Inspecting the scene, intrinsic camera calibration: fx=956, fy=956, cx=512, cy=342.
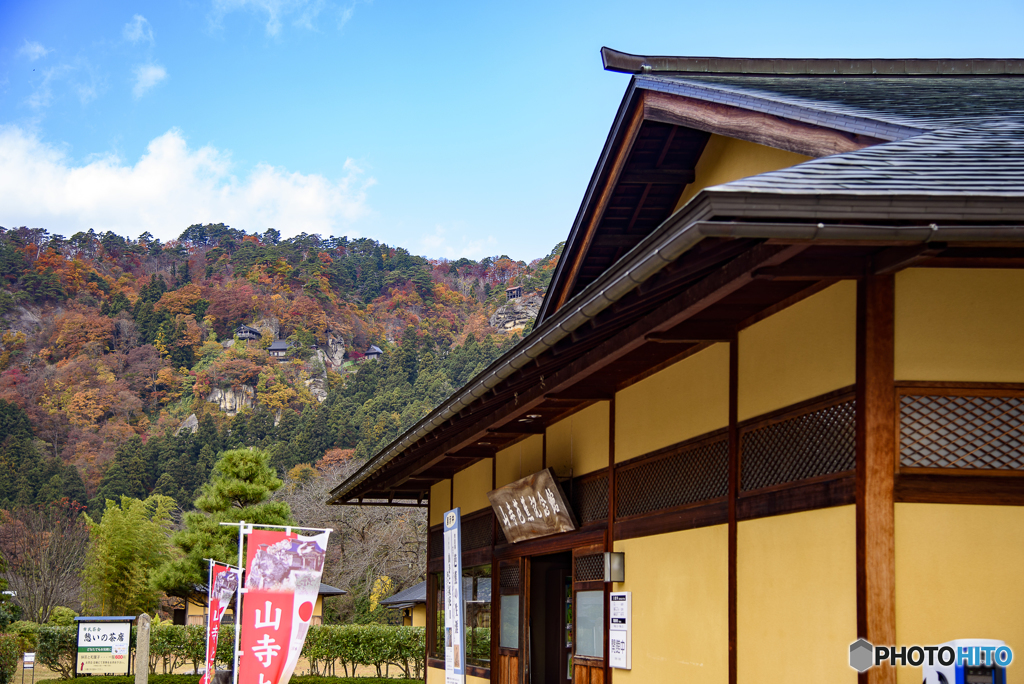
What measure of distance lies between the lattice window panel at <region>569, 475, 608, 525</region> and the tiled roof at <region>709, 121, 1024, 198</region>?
430 centimetres

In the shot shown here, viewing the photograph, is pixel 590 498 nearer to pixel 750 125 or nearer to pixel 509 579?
pixel 509 579

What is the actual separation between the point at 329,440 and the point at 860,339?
186 feet

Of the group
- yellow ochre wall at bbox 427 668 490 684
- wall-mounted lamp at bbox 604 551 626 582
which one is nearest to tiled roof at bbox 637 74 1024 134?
wall-mounted lamp at bbox 604 551 626 582

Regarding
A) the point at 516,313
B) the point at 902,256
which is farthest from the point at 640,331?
the point at 516,313

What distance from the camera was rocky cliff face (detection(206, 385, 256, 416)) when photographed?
259 ft

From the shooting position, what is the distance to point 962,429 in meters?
4.39

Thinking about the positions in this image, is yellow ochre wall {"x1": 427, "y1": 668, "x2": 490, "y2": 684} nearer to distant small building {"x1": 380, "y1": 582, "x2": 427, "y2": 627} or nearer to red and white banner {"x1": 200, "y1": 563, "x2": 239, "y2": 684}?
red and white banner {"x1": 200, "y1": 563, "x2": 239, "y2": 684}

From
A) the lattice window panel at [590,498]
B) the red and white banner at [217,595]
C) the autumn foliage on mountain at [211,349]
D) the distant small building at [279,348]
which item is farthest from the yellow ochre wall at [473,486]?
the distant small building at [279,348]

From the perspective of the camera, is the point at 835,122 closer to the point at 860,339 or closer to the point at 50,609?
the point at 860,339

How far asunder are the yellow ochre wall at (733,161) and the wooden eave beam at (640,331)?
50.6 inches

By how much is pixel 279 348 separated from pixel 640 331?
84284mm

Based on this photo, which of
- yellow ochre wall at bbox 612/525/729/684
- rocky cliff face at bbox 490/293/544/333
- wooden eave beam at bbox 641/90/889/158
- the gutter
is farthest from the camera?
rocky cliff face at bbox 490/293/544/333

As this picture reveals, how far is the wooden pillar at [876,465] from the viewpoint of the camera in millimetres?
4223

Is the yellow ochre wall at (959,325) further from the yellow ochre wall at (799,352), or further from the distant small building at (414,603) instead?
the distant small building at (414,603)
